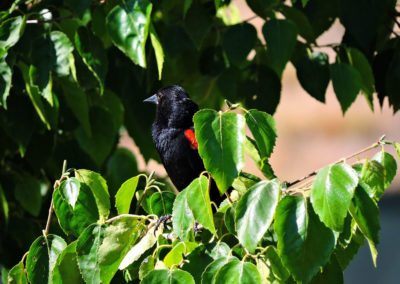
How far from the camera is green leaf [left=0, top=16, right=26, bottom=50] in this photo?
3197 mm

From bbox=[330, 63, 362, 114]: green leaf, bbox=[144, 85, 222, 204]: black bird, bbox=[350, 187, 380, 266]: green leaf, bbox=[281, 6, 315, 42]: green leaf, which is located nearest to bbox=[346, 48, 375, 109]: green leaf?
bbox=[330, 63, 362, 114]: green leaf

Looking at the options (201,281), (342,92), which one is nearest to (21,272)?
(201,281)

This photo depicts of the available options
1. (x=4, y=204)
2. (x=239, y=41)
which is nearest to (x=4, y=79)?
(x=4, y=204)

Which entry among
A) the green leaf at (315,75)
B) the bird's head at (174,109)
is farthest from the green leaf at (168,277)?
the bird's head at (174,109)

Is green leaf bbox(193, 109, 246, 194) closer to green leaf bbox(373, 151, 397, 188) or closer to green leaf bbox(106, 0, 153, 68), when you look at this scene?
green leaf bbox(373, 151, 397, 188)

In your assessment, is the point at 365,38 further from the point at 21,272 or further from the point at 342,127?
the point at 342,127

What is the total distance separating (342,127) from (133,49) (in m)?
5.93

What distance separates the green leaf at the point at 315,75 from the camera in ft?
11.6

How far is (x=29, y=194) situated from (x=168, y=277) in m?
1.88

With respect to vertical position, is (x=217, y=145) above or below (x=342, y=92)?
above

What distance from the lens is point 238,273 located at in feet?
6.85

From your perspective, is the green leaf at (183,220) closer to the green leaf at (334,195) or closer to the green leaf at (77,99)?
the green leaf at (334,195)

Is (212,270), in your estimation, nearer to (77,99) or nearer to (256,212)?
(256,212)

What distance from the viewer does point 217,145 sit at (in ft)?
7.23
